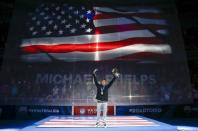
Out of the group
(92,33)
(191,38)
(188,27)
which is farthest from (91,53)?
(188,27)

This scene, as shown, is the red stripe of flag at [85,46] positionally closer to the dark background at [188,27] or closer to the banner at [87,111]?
the dark background at [188,27]

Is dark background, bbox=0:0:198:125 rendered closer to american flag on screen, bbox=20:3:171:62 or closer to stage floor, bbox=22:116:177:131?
american flag on screen, bbox=20:3:171:62

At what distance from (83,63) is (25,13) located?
15.6 feet

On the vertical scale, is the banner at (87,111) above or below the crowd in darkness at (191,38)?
below

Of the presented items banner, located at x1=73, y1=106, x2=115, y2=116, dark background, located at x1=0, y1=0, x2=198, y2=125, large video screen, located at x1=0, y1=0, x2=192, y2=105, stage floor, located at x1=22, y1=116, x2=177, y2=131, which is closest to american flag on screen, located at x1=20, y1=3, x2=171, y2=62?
large video screen, located at x1=0, y1=0, x2=192, y2=105

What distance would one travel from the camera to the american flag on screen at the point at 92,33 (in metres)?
21.5

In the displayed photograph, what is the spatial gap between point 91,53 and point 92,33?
4.27ft

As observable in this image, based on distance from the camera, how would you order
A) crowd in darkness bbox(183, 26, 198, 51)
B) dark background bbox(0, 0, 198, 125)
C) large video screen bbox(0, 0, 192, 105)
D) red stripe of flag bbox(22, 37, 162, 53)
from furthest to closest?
crowd in darkness bbox(183, 26, 198, 51) → dark background bbox(0, 0, 198, 125) → red stripe of flag bbox(22, 37, 162, 53) → large video screen bbox(0, 0, 192, 105)

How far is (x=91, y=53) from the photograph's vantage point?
2155 cm

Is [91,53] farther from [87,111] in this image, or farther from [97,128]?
[97,128]

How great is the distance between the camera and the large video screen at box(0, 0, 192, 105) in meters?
20.6

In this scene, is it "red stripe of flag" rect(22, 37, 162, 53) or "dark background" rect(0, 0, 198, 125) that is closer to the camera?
"red stripe of flag" rect(22, 37, 162, 53)

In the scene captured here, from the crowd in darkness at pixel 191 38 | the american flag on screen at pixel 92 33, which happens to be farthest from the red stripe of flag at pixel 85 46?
the crowd in darkness at pixel 191 38

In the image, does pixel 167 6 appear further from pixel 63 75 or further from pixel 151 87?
pixel 63 75
